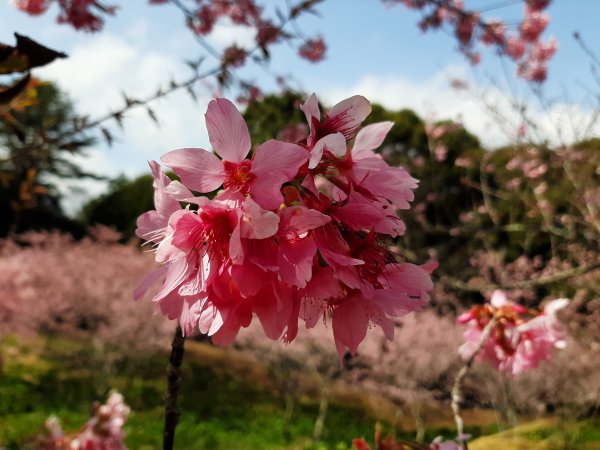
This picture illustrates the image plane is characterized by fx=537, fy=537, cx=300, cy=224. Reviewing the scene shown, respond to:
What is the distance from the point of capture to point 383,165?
68 centimetres

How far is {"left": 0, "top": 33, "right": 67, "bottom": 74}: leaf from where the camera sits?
2.01ft

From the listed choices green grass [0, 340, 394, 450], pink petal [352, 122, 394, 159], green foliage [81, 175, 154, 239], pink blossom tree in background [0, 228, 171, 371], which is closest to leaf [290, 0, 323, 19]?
pink petal [352, 122, 394, 159]

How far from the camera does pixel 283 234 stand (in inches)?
23.0

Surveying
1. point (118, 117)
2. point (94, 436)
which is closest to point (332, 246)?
point (118, 117)

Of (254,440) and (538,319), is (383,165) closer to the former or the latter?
(538,319)

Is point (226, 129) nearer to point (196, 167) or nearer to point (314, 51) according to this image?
point (196, 167)

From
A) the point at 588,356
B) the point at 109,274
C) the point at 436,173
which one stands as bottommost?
the point at 588,356

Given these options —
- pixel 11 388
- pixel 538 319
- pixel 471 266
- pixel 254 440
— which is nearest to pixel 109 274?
pixel 11 388

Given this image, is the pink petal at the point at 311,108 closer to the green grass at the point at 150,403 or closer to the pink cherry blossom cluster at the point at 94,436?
the pink cherry blossom cluster at the point at 94,436

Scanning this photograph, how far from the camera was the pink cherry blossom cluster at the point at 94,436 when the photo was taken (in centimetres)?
203

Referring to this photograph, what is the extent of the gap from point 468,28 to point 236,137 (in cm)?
388

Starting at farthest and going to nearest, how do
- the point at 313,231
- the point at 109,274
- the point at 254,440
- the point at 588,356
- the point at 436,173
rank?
the point at 436,173 → the point at 109,274 → the point at 588,356 → the point at 254,440 → the point at 313,231

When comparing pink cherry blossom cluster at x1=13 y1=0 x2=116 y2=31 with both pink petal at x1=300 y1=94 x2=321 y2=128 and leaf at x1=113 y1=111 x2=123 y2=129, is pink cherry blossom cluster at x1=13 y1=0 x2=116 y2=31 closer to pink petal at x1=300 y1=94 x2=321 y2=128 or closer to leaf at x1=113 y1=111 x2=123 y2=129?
leaf at x1=113 y1=111 x2=123 y2=129

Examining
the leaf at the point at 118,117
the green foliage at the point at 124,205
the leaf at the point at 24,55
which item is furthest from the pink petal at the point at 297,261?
the green foliage at the point at 124,205
